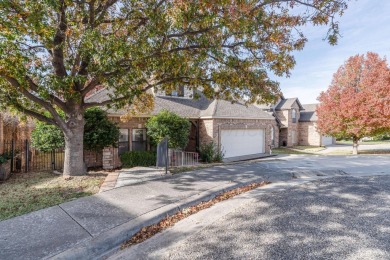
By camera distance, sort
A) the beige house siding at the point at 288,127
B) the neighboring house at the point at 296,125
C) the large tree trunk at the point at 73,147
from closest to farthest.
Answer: the large tree trunk at the point at 73,147 → the beige house siding at the point at 288,127 → the neighboring house at the point at 296,125

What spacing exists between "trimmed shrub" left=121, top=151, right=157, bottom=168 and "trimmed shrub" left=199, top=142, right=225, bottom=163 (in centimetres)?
364

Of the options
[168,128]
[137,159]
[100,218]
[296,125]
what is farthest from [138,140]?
[296,125]

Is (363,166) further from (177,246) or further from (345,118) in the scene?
→ (177,246)

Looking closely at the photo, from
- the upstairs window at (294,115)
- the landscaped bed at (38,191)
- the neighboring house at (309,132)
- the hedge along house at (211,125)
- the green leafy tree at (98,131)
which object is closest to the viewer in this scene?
the landscaped bed at (38,191)

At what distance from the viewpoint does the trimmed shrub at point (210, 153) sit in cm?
1481

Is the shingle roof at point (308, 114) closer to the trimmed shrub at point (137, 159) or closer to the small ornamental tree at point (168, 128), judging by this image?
the small ornamental tree at point (168, 128)

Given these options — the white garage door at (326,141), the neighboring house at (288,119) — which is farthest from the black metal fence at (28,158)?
the white garage door at (326,141)

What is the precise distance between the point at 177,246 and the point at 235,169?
273 inches

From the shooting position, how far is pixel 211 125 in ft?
50.7

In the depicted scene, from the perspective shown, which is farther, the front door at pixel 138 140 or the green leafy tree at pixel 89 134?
the front door at pixel 138 140

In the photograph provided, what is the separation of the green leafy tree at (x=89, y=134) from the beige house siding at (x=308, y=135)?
86.1 ft

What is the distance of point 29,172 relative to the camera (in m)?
9.79

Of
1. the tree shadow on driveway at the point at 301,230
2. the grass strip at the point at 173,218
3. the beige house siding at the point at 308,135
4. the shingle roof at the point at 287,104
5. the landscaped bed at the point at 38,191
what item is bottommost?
the grass strip at the point at 173,218

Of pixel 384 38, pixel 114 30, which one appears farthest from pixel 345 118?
pixel 114 30
